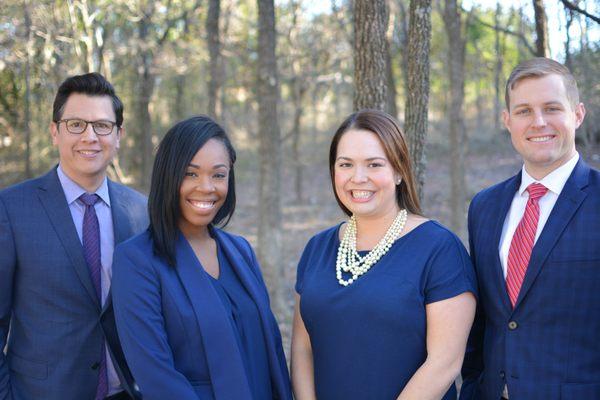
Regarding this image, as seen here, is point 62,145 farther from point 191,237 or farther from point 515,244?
point 515,244

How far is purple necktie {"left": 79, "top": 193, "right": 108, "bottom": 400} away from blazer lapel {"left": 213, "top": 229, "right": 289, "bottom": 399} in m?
0.62

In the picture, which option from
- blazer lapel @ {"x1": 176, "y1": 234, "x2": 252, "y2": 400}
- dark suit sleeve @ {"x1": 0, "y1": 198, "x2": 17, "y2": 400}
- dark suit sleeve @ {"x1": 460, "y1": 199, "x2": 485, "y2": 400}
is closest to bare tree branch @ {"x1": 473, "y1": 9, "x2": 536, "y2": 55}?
dark suit sleeve @ {"x1": 460, "y1": 199, "x2": 485, "y2": 400}

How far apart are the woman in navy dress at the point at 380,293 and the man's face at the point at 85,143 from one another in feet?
3.83

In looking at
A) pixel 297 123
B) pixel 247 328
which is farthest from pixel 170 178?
pixel 297 123

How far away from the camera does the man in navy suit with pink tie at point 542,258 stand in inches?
103

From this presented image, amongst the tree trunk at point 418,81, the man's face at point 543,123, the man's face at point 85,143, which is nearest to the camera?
the man's face at point 543,123

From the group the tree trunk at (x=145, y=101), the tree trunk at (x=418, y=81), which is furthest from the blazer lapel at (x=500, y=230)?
the tree trunk at (x=145, y=101)

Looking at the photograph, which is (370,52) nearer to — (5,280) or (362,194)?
(362,194)

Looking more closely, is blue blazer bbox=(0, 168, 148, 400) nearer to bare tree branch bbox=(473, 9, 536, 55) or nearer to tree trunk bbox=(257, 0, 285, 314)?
bare tree branch bbox=(473, 9, 536, 55)

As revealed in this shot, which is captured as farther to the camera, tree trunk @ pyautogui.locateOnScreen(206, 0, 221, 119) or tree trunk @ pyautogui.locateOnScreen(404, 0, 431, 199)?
tree trunk @ pyautogui.locateOnScreen(206, 0, 221, 119)

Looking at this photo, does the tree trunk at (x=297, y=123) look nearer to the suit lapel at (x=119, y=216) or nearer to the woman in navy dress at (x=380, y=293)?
the suit lapel at (x=119, y=216)

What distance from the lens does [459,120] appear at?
33.1 ft

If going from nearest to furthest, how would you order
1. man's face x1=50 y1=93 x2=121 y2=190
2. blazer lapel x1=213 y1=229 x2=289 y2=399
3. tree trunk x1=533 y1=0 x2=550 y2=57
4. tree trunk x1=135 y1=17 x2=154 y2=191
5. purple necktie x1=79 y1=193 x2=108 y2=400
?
blazer lapel x1=213 y1=229 x2=289 y2=399, purple necktie x1=79 y1=193 x2=108 y2=400, man's face x1=50 y1=93 x2=121 y2=190, tree trunk x1=533 y1=0 x2=550 y2=57, tree trunk x1=135 y1=17 x2=154 y2=191

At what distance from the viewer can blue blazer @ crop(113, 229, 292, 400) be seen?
2523 mm
